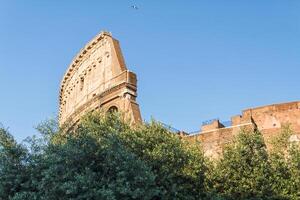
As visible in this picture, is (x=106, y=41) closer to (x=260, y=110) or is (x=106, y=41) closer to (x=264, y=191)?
(x=260, y=110)

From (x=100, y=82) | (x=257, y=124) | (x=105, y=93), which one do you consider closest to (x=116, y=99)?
(x=105, y=93)

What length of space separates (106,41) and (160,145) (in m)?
20.2

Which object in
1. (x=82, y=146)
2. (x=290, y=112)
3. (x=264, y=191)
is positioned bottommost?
(x=264, y=191)

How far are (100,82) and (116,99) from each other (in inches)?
182

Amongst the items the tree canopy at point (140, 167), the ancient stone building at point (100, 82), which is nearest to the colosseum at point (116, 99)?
the ancient stone building at point (100, 82)

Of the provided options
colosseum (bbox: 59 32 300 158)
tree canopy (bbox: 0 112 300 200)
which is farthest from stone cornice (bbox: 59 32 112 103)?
tree canopy (bbox: 0 112 300 200)

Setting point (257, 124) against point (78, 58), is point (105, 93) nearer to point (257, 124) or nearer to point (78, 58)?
point (78, 58)

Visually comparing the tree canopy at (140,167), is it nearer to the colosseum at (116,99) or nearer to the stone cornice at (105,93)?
the colosseum at (116,99)

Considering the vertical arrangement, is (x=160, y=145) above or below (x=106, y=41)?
below

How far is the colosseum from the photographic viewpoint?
26.9 m

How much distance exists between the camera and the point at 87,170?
58.1ft

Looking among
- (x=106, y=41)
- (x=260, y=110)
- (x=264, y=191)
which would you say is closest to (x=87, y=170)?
(x=264, y=191)

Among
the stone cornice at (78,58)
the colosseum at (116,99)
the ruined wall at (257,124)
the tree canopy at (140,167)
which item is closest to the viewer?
the tree canopy at (140,167)

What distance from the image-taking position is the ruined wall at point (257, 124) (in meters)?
26.6
